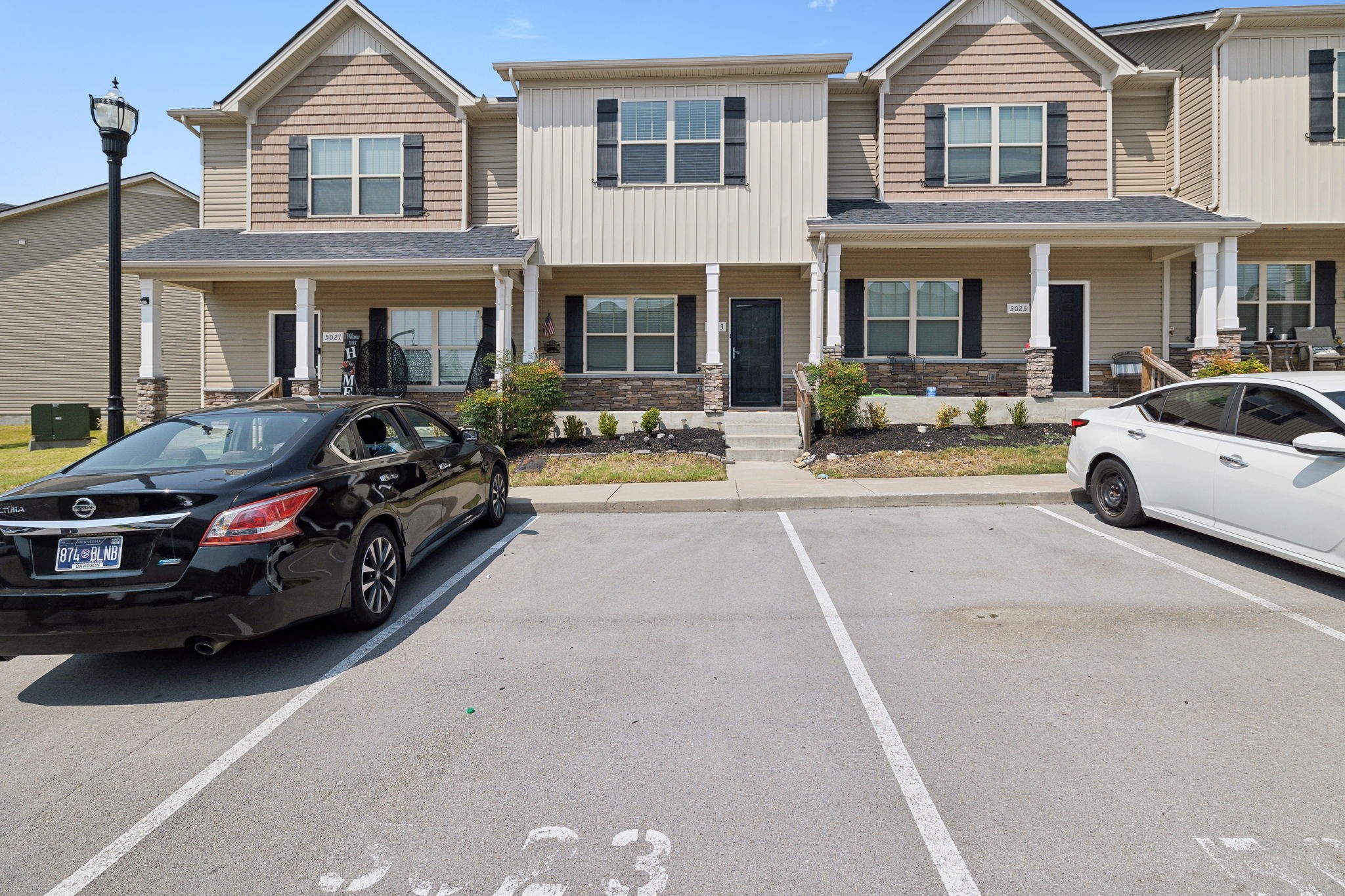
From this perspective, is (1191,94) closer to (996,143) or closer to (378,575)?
(996,143)

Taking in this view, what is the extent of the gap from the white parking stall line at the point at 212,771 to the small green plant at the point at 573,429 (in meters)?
7.27

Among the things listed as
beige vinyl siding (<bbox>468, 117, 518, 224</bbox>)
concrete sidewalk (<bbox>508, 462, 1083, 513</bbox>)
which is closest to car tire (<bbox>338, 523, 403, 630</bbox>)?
concrete sidewalk (<bbox>508, 462, 1083, 513</bbox>)

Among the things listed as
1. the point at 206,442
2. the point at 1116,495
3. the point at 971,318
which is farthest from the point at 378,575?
the point at 971,318

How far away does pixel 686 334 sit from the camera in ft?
49.9

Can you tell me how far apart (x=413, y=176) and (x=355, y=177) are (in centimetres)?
124

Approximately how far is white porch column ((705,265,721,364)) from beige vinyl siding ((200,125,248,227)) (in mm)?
10131

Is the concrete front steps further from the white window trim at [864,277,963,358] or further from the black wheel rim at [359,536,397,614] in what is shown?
the black wheel rim at [359,536,397,614]

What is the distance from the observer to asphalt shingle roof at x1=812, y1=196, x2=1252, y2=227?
42.0 ft

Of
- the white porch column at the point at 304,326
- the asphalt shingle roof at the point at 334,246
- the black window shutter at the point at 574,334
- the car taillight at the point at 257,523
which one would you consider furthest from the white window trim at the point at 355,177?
the car taillight at the point at 257,523

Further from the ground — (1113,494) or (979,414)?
(979,414)

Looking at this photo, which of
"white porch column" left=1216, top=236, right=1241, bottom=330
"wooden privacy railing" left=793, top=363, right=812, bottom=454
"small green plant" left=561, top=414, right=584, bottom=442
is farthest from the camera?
"white porch column" left=1216, top=236, right=1241, bottom=330

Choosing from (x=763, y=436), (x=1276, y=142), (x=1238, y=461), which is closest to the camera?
(x=1238, y=461)

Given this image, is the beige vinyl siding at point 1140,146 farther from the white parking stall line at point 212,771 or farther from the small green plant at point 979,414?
the white parking stall line at point 212,771

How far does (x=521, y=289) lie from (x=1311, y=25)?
15.2 metres
